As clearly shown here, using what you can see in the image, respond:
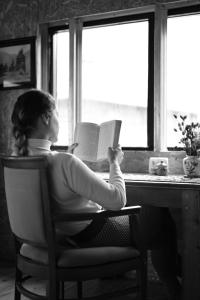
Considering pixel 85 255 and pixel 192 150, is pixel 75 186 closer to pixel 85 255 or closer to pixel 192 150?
pixel 85 255

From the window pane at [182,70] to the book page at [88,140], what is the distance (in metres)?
0.71

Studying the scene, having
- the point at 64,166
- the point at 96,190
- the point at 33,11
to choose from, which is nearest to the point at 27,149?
the point at 64,166

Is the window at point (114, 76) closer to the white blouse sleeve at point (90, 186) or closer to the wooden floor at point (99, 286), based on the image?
the wooden floor at point (99, 286)

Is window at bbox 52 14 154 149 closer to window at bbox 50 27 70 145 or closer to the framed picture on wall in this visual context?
window at bbox 50 27 70 145

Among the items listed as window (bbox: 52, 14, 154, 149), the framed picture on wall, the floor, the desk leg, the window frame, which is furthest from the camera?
the framed picture on wall

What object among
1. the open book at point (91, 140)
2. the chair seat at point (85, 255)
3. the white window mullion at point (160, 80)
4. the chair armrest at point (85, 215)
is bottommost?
the chair seat at point (85, 255)

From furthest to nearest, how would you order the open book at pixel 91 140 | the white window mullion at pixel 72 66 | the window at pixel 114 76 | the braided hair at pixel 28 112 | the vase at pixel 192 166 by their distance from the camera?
the white window mullion at pixel 72 66, the window at pixel 114 76, the vase at pixel 192 166, the open book at pixel 91 140, the braided hair at pixel 28 112

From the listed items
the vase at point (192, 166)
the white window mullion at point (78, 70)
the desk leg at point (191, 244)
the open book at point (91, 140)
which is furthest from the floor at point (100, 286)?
the white window mullion at point (78, 70)

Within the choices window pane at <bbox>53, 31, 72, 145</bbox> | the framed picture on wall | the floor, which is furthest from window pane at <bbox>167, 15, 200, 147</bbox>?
the framed picture on wall

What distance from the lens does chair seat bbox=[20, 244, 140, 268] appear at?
1629 millimetres

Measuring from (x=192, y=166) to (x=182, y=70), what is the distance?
739 mm

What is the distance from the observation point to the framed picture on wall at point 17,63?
3311mm

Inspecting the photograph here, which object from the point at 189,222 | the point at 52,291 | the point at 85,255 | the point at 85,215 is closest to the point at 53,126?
the point at 85,215

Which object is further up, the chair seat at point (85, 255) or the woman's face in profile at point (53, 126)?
the woman's face in profile at point (53, 126)
